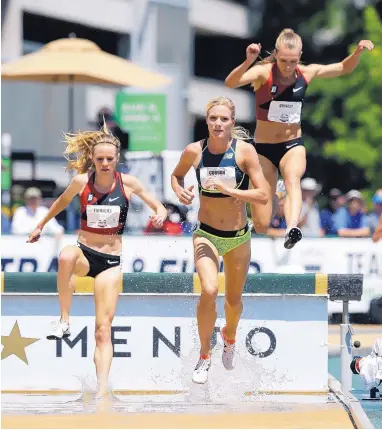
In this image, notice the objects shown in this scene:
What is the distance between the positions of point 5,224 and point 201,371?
7.27 m

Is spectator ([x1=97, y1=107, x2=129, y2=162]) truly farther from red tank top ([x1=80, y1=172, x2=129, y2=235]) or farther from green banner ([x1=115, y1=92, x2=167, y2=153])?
red tank top ([x1=80, y1=172, x2=129, y2=235])

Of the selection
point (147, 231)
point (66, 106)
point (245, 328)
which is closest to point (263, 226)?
point (245, 328)

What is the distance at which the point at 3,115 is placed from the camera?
2772 centimetres

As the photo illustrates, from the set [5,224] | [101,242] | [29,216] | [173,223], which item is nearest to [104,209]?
[101,242]

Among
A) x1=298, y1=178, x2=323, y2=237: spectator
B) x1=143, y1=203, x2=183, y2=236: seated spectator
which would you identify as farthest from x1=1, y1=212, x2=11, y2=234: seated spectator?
x1=298, y1=178, x2=323, y2=237: spectator

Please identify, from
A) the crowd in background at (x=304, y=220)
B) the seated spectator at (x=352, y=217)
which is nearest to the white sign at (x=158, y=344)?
the crowd in background at (x=304, y=220)

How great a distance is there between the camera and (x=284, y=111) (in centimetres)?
1026

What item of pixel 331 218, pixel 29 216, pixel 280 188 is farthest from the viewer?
pixel 331 218

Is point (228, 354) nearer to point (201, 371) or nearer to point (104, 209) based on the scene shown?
point (201, 371)

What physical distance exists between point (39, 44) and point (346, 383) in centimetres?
2285

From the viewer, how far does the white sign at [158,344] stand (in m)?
10.4

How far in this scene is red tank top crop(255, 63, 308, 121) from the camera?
33.4ft

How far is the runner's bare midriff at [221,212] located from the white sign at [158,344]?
3.21 feet

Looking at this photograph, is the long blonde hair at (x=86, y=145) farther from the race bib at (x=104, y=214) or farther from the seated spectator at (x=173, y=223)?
the seated spectator at (x=173, y=223)
